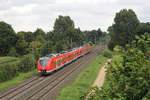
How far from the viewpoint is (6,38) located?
174 ft

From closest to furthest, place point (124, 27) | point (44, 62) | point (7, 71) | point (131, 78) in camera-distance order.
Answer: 1. point (131, 78)
2. point (7, 71)
3. point (44, 62)
4. point (124, 27)

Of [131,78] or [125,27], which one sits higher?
[125,27]

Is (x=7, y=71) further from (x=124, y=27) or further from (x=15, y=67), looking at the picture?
(x=124, y=27)

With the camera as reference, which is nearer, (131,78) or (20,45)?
(131,78)

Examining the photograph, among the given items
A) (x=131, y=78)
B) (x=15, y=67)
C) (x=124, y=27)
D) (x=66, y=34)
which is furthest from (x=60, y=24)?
(x=131, y=78)

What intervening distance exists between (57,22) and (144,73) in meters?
74.7

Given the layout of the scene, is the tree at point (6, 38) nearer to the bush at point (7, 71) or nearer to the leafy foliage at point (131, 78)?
the bush at point (7, 71)

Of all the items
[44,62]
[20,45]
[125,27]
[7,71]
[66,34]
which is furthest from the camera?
[66,34]

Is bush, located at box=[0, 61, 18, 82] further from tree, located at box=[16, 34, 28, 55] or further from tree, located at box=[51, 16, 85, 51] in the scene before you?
tree, located at box=[16, 34, 28, 55]

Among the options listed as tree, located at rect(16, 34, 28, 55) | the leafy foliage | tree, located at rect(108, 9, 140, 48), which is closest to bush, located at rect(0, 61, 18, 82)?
the leafy foliage

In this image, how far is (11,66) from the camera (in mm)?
24516

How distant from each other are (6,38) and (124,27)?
3885 cm

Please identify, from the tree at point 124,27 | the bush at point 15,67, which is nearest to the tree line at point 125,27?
the tree at point 124,27

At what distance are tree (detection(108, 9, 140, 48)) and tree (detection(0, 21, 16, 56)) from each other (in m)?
35.1
